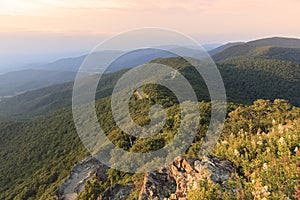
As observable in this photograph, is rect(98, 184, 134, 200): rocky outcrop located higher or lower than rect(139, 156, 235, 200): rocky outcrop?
lower

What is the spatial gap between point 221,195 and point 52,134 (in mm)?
56442

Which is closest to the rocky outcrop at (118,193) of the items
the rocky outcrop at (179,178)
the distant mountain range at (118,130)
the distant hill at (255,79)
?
the rocky outcrop at (179,178)

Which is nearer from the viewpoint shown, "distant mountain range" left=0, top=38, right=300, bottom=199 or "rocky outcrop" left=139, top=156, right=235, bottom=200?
"rocky outcrop" left=139, top=156, right=235, bottom=200

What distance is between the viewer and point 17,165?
52.2 metres

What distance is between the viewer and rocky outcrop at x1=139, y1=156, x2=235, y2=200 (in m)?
9.04

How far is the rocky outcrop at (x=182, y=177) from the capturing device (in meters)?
9.04

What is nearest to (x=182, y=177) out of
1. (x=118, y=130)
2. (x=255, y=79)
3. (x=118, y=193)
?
(x=118, y=193)

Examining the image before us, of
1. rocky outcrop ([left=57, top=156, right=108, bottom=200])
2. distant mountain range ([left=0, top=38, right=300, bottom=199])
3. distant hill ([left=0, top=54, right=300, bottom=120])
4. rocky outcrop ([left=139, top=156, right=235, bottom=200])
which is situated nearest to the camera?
rocky outcrop ([left=139, top=156, right=235, bottom=200])

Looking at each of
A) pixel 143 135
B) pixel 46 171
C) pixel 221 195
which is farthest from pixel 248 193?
pixel 46 171

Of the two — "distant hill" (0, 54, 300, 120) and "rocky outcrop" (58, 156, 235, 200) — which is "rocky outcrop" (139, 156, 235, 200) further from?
"distant hill" (0, 54, 300, 120)

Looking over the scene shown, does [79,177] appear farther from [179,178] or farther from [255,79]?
[255,79]

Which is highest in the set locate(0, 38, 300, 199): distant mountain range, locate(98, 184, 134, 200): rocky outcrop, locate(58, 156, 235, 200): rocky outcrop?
locate(58, 156, 235, 200): rocky outcrop

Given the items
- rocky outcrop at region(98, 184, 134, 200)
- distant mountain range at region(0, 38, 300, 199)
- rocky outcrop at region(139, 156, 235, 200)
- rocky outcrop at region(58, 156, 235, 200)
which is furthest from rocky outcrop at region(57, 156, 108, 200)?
rocky outcrop at region(139, 156, 235, 200)

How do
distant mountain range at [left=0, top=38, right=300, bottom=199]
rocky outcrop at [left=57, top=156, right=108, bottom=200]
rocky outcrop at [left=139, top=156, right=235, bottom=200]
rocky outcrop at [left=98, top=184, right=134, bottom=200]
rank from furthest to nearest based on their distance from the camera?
rocky outcrop at [left=57, top=156, right=108, bottom=200] < distant mountain range at [left=0, top=38, right=300, bottom=199] < rocky outcrop at [left=98, top=184, right=134, bottom=200] < rocky outcrop at [left=139, top=156, right=235, bottom=200]
